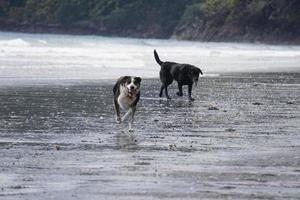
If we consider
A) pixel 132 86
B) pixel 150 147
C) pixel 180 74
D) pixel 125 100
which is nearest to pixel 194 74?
pixel 180 74

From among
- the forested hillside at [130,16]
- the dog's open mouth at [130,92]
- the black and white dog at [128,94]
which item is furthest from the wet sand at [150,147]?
the forested hillside at [130,16]

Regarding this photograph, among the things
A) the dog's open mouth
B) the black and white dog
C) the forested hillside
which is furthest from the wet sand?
the forested hillside

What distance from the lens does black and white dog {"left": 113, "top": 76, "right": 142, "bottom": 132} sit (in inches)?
535

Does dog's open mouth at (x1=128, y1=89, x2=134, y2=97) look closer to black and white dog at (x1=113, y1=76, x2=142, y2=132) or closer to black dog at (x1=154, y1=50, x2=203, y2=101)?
black and white dog at (x1=113, y1=76, x2=142, y2=132)

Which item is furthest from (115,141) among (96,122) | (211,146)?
(96,122)

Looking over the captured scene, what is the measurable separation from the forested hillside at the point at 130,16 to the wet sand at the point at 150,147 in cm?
7128

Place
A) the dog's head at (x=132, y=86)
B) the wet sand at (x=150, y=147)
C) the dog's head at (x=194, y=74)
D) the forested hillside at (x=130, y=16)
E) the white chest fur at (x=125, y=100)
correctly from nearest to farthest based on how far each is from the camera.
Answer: the wet sand at (x=150, y=147) → the dog's head at (x=132, y=86) → the white chest fur at (x=125, y=100) → the dog's head at (x=194, y=74) → the forested hillside at (x=130, y=16)

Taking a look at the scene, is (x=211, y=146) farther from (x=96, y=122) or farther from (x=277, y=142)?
(x=96, y=122)

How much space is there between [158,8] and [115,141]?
104818 mm

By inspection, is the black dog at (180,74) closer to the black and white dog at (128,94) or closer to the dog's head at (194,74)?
the dog's head at (194,74)

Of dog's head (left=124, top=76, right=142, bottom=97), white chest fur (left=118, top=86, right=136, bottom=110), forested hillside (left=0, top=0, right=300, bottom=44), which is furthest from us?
forested hillside (left=0, top=0, right=300, bottom=44)

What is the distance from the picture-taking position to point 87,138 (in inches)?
475

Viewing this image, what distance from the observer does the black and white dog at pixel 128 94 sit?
13.6 metres

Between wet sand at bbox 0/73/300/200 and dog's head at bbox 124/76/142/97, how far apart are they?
18.0 inches
